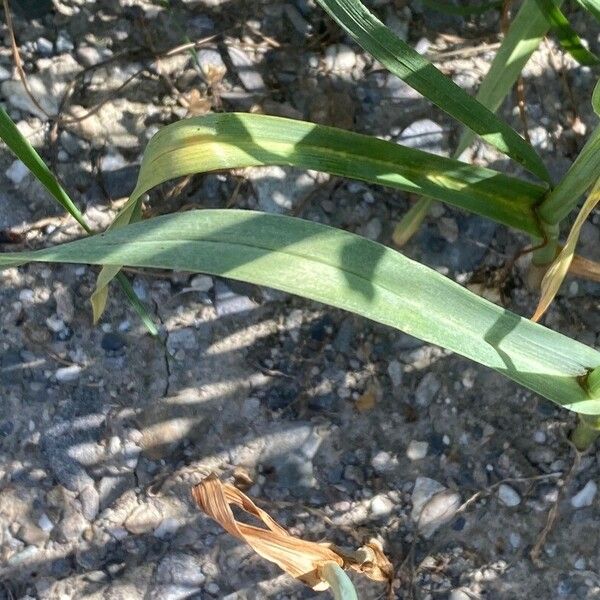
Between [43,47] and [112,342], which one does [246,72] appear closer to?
[43,47]

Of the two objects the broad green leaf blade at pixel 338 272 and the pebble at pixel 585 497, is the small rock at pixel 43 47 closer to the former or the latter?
the broad green leaf blade at pixel 338 272

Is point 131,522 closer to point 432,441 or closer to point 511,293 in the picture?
point 432,441

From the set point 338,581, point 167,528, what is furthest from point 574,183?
point 167,528

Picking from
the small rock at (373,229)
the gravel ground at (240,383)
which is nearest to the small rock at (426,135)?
the gravel ground at (240,383)

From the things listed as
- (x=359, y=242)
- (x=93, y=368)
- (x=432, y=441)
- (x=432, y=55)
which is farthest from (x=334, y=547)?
(x=432, y=55)

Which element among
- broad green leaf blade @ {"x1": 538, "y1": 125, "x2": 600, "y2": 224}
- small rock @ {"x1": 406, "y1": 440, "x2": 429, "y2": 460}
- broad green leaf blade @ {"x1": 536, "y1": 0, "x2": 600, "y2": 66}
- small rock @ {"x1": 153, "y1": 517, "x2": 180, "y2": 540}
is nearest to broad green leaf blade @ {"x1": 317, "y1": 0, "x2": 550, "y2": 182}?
broad green leaf blade @ {"x1": 538, "y1": 125, "x2": 600, "y2": 224}

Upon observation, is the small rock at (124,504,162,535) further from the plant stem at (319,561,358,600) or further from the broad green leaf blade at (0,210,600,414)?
the broad green leaf blade at (0,210,600,414)
